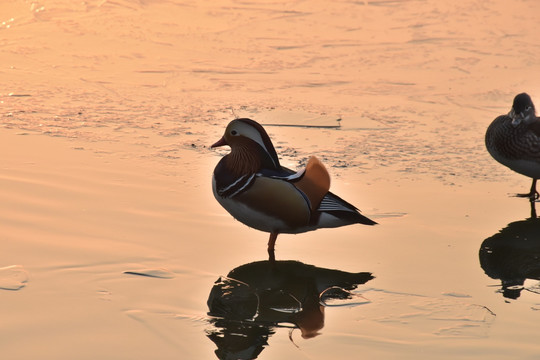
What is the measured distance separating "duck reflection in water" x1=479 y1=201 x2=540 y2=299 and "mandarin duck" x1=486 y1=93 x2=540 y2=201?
541 mm

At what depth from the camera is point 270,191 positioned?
5.07m

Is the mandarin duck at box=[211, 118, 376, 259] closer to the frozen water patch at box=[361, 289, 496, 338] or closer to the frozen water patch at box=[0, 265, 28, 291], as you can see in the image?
the frozen water patch at box=[361, 289, 496, 338]

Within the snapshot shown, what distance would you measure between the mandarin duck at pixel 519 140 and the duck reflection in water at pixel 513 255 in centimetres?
54

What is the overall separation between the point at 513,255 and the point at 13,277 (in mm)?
3047

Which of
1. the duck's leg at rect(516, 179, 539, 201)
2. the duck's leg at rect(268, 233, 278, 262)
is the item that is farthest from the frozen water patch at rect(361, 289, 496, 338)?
the duck's leg at rect(516, 179, 539, 201)

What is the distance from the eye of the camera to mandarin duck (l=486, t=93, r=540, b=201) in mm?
6547

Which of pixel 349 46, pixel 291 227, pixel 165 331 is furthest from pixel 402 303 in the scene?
pixel 349 46

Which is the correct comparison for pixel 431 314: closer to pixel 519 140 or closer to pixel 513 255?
pixel 513 255

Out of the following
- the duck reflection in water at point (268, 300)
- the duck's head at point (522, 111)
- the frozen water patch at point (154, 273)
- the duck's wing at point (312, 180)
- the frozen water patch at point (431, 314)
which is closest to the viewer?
the duck reflection in water at point (268, 300)

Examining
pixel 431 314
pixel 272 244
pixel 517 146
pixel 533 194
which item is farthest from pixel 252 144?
pixel 533 194

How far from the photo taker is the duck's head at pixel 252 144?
520 cm

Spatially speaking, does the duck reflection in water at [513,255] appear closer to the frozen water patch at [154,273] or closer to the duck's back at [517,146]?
the duck's back at [517,146]

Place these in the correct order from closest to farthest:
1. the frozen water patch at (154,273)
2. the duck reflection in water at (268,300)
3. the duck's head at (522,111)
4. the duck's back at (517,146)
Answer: the duck reflection in water at (268,300), the frozen water patch at (154,273), the duck's back at (517,146), the duck's head at (522,111)

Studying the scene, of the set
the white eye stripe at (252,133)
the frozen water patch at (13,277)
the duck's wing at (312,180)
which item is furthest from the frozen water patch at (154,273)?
the white eye stripe at (252,133)
